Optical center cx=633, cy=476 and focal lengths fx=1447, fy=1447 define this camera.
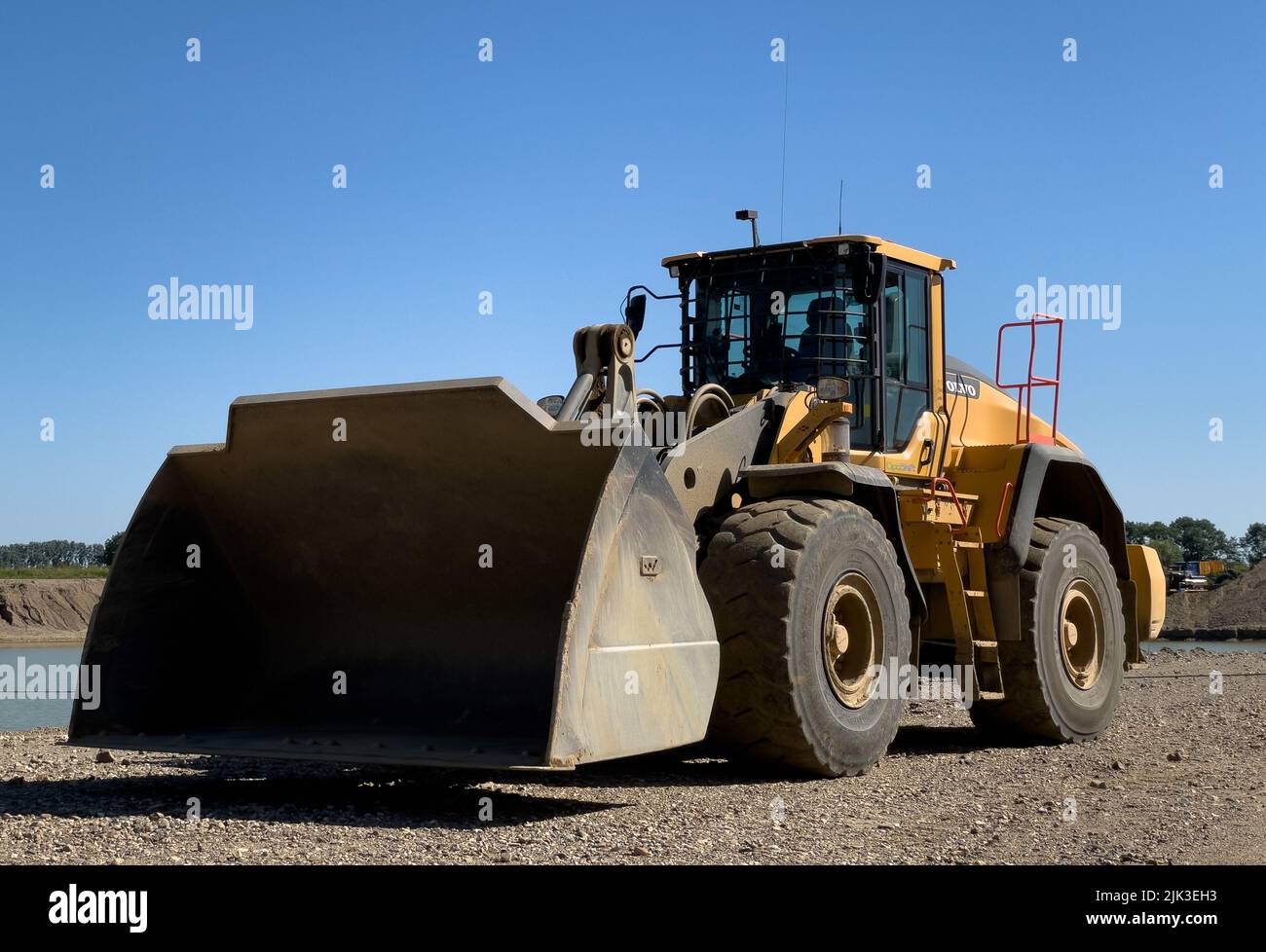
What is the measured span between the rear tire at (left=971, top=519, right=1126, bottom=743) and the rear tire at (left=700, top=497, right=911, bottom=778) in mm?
2291

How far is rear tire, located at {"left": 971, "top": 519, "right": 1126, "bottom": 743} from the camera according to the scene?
387 inches

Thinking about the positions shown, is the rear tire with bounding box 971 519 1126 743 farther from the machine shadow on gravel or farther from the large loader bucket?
the machine shadow on gravel

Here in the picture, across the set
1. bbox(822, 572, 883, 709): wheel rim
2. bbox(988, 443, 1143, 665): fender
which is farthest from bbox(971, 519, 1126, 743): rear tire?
bbox(822, 572, 883, 709): wheel rim

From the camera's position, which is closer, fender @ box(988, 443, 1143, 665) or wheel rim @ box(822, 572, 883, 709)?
wheel rim @ box(822, 572, 883, 709)

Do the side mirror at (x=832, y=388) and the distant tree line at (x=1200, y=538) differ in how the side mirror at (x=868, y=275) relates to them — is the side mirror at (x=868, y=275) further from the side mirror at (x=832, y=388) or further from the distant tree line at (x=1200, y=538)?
the distant tree line at (x=1200, y=538)

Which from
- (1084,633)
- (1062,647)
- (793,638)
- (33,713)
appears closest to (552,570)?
(793,638)

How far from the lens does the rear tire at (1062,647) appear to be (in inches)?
387

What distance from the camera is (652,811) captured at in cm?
640

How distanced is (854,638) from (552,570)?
195 cm

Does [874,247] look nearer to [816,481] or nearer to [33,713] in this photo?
[816,481]

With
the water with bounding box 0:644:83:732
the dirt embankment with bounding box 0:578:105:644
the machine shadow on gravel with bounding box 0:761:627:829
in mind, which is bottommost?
the dirt embankment with bounding box 0:578:105:644

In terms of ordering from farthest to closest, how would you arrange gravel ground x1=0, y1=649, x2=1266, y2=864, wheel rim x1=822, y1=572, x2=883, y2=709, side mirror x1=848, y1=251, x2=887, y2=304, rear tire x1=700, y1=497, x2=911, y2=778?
side mirror x1=848, y1=251, x2=887, y2=304 < wheel rim x1=822, y1=572, x2=883, y2=709 < rear tire x1=700, y1=497, x2=911, y2=778 < gravel ground x1=0, y1=649, x2=1266, y2=864
